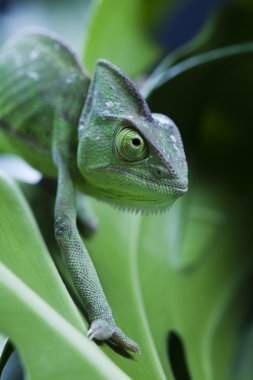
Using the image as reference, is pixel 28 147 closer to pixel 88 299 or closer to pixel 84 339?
pixel 88 299

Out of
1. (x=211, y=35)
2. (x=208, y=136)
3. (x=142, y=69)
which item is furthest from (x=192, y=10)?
(x=208, y=136)

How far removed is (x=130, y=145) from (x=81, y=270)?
0.22 m

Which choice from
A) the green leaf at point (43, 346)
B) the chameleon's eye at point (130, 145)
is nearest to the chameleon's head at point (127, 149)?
the chameleon's eye at point (130, 145)

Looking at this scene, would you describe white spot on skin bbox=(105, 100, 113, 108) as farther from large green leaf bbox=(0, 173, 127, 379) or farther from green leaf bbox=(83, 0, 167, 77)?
large green leaf bbox=(0, 173, 127, 379)

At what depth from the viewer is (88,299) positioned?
815 mm

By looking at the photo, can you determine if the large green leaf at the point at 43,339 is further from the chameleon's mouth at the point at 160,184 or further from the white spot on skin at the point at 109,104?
the white spot on skin at the point at 109,104

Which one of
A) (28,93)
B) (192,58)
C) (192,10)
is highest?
(192,10)

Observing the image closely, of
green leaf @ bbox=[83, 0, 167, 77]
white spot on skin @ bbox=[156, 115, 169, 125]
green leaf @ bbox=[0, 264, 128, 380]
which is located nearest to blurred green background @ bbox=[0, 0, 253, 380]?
green leaf @ bbox=[83, 0, 167, 77]

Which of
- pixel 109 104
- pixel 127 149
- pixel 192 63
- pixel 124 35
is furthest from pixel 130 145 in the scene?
pixel 124 35

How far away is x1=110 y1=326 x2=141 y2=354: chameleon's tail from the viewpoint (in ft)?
2.37

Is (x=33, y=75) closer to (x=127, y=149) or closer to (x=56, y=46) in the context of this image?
(x=56, y=46)

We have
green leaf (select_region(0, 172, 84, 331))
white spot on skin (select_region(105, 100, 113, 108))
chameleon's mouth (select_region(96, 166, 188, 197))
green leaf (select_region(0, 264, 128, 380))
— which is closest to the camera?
green leaf (select_region(0, 264, 128, 380))

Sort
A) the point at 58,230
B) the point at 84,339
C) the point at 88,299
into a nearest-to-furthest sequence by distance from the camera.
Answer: the point at 84,339 < the point at 88,299 < the point at 58,230

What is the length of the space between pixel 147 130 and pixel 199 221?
1.49 ft
